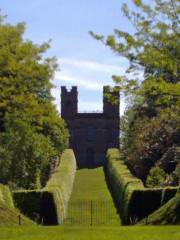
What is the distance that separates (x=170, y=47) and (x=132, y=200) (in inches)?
464

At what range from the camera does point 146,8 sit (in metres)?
20.0

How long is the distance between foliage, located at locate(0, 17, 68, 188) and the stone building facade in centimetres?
4630

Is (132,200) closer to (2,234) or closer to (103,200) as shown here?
(103,200)

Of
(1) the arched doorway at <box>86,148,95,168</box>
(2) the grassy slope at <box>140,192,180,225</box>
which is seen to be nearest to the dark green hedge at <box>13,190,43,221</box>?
(2) the grassy slope at <box>140,192,180,225</box>

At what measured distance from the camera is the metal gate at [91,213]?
100.0ft

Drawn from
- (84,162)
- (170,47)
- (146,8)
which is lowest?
(84,162)

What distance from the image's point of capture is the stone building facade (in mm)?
90312

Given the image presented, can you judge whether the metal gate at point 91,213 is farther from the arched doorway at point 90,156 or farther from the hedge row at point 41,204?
the arched doorway at point 90,156

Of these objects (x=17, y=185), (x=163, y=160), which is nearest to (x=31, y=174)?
(x=17, y=185)

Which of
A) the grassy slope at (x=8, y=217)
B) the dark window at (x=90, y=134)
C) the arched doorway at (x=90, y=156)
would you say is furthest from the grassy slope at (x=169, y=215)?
the dark window at (x=90, y=134)

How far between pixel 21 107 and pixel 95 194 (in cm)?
1557

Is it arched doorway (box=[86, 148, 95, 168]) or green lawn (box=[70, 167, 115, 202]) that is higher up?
green lawn (box=[70, 167, 115, 202])

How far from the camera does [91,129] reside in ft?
299

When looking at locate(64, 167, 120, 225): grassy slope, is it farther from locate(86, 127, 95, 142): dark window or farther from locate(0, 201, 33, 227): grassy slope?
locate(86, 127, 95, 142): dark window
